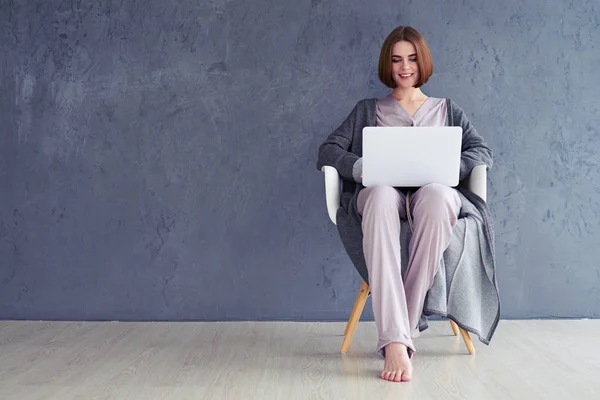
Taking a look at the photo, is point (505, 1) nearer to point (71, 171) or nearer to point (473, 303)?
point (473, 303)

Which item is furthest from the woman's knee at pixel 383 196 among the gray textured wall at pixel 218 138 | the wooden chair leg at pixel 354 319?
the gray textured wall at pixel 218 138

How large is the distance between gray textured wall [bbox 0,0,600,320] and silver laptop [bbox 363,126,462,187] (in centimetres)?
71

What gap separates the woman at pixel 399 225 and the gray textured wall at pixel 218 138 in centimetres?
37

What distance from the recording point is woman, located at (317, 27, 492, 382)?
7.20 feet

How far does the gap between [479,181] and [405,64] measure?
0.51 m

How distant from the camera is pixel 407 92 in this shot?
9.12 feet

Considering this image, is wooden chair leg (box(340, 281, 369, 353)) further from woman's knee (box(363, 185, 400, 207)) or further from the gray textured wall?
the gray textured wall

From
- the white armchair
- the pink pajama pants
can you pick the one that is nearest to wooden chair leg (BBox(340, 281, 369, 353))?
→ the white armchair

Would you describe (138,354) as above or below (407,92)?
below

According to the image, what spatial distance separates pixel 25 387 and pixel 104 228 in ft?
3.61

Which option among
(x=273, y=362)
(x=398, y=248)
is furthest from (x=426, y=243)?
(x=273, y=362)

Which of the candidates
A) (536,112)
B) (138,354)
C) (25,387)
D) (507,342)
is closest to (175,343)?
(138,354)

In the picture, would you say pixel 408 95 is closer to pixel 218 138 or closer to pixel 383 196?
pixel 383 196

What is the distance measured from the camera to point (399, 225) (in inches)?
91.0
